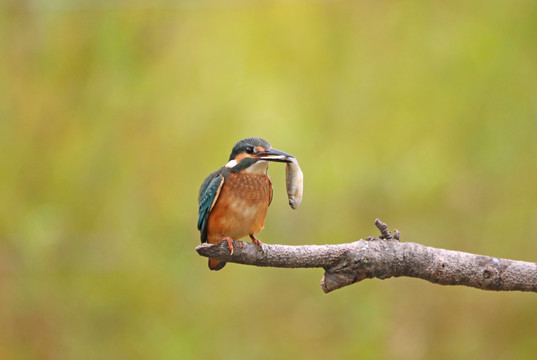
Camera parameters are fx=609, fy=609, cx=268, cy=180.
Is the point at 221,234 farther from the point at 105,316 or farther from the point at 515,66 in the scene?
the point at 515,66

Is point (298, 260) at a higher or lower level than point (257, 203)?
lower

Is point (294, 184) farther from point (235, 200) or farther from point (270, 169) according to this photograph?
point (270, 169)

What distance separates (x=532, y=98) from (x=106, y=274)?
2.44 metres

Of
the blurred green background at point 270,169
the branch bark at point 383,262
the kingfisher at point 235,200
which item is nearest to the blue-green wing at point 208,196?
the kingfisher at point 235,200

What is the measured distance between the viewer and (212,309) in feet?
10.3

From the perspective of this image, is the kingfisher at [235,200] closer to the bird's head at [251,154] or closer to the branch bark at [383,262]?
the bird's head at [251,154]

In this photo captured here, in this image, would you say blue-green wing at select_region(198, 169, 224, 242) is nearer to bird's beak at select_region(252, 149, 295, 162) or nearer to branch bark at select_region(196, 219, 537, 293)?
bird's beak at select_region(252, 149, 295, 162)

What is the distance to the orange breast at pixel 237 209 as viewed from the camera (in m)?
1.74

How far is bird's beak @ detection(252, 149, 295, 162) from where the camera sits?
59.6 inches

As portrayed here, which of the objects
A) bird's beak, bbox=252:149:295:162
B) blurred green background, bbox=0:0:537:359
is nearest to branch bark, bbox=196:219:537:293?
bird's beak, bbox=252:149:295:162

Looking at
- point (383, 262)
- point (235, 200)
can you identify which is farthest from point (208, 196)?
point (383, 262)

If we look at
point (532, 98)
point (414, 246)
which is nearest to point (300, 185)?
point (414, 246)

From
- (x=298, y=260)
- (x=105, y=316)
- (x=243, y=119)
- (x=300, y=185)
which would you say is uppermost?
(x=243, y=119)

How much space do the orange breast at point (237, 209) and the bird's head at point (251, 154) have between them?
0.11 feet
